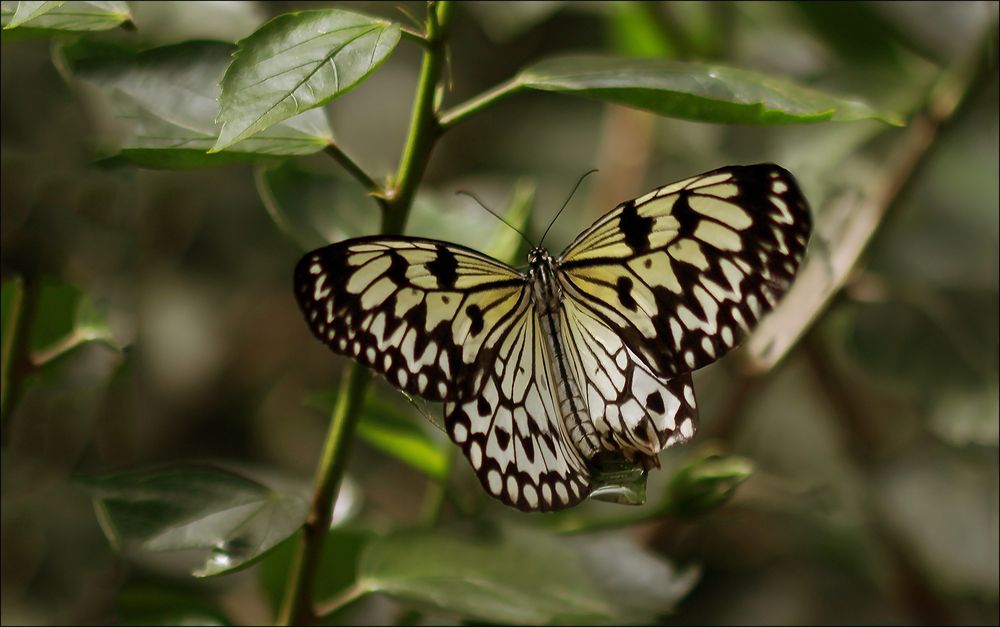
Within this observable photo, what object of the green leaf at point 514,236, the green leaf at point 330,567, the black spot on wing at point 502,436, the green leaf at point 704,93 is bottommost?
the green leaf at point 330,567

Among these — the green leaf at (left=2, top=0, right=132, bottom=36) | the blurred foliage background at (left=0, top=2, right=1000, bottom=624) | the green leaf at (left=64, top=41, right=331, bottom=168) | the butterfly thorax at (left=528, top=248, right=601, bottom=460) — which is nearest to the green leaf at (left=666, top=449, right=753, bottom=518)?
the blurred foliage background at (left=0, top=2, right=1000, bottom=624)

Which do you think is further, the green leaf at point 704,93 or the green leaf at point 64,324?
the green leaf at point 64,324

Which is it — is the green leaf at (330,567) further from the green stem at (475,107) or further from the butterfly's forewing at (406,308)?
the green stem at (475,107)

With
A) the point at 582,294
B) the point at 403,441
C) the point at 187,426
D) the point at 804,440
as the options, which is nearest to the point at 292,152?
the point at 582,294

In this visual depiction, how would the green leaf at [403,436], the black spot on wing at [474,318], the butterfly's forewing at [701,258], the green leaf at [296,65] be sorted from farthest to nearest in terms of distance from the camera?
the green leaf at [403,436] → the black spot on wing at [474,318] → the butterfly's forewing at [701,258] → the green leaf at [296,65]

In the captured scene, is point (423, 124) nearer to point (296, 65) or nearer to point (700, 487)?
point (296, 65)

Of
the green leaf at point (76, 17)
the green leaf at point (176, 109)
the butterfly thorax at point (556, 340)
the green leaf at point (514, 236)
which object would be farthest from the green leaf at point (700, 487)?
the green leaf at point (76, 17)

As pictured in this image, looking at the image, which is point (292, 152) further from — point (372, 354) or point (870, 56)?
point (870, 56)

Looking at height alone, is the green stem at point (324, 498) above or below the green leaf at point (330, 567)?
above

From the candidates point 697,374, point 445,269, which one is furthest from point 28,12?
point 697,374
